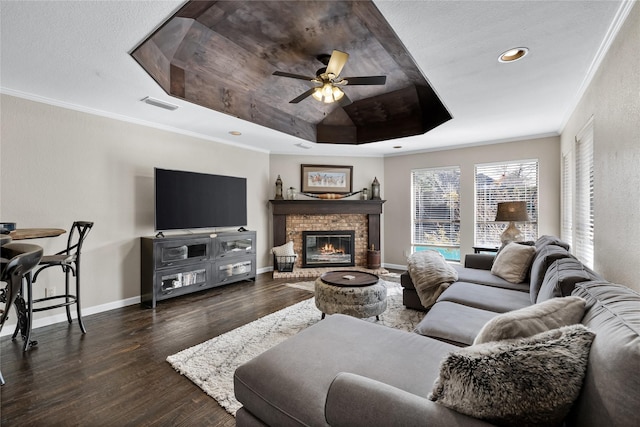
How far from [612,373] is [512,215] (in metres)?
3.98

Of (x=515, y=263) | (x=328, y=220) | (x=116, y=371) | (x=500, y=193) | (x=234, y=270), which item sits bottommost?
(x=116, y=371)

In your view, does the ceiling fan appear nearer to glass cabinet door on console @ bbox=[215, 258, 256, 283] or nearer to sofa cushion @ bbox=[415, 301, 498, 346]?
sofa cushion @ bbox=[415, 301, 498, 346]

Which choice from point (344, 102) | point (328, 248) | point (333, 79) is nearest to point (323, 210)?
point (328, 248)

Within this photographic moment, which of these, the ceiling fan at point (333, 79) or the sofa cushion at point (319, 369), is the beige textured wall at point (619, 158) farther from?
the ceiling fan at point (333, 79)

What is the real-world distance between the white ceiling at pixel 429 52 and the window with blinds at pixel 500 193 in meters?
Result: 1.17

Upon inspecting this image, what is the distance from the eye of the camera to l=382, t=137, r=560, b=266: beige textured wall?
4738 millimetres

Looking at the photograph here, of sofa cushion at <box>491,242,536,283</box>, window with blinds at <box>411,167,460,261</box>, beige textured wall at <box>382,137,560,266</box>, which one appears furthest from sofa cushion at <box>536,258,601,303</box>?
window with blinds at <box>411,167,460,261</box>

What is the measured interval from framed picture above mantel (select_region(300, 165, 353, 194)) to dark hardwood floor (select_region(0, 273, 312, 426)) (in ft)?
9.74

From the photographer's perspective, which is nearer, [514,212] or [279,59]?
[279,59]

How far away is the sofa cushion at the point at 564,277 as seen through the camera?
1.69 metres

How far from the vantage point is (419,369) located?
1.41 meters

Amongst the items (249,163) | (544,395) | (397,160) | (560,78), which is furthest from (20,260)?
(397,160)

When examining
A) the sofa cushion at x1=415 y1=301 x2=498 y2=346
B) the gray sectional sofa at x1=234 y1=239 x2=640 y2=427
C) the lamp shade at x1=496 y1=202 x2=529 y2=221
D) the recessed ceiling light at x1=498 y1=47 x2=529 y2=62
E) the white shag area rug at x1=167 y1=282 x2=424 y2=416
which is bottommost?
the white shag area rug at x1=167 y1=282 x2=424 y2=416

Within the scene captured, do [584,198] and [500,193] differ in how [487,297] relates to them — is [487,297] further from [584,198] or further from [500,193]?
[500,193]
